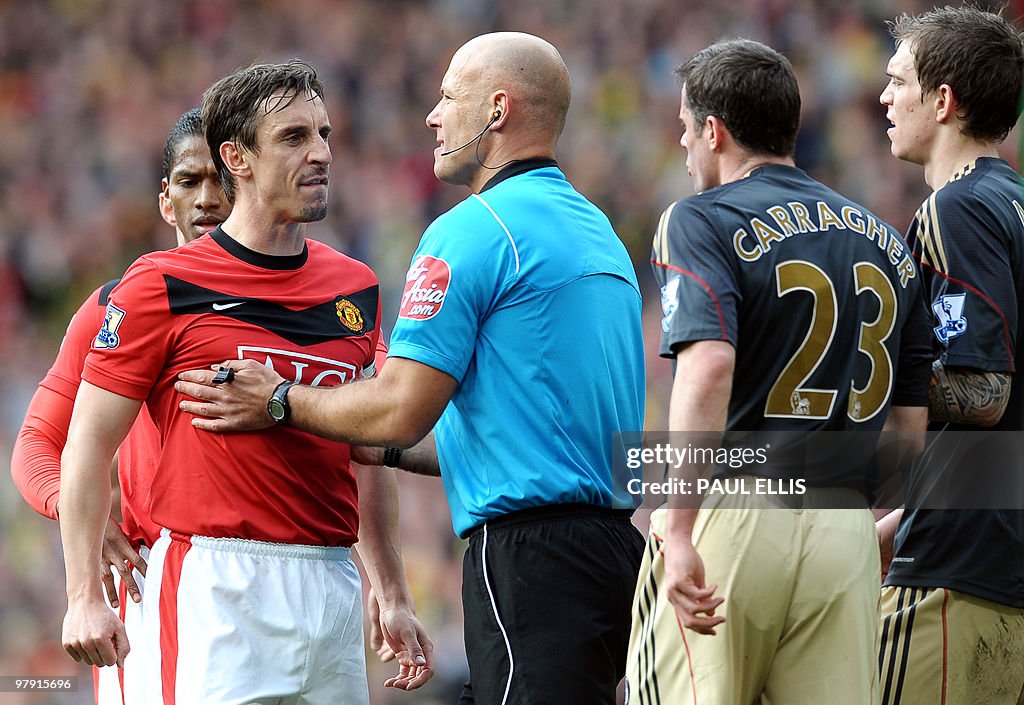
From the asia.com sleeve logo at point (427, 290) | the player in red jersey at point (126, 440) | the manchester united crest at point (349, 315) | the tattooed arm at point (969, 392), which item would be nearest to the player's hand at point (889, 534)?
the tattooed arm at point (969, 392)

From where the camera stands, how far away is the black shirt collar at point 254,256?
3941mm

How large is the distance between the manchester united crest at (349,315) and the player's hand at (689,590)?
1.33 meters

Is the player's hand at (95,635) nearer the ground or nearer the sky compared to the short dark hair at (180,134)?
nearer the ground

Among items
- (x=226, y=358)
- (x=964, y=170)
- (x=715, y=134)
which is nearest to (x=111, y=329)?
(x=226, y=358)

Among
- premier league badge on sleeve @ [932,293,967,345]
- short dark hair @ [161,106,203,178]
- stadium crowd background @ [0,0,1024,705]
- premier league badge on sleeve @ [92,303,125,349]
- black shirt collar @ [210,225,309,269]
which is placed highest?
stadium crowd background @ [0,0,1024,705]

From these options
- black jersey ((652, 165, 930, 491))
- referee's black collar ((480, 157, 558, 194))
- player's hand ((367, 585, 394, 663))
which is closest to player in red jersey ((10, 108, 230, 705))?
player's hand ((367, 585, 394, 663))

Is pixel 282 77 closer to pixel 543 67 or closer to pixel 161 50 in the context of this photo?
pixel 543 67

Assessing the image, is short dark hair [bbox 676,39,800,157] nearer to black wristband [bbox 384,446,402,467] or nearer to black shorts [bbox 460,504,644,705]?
black shorts [bbox 460,504,644,705]

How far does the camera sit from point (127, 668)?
3973mm

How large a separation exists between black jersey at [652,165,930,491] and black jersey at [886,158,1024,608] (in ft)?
1.04

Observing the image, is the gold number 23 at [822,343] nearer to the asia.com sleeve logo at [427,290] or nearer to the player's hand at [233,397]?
the asia.com sleeve logo at [427,290]

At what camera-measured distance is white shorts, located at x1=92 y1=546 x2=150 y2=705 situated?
3.90m

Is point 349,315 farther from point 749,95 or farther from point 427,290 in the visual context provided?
point 749,95

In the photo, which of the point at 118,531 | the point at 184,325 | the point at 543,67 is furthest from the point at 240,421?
the point at 543,67
